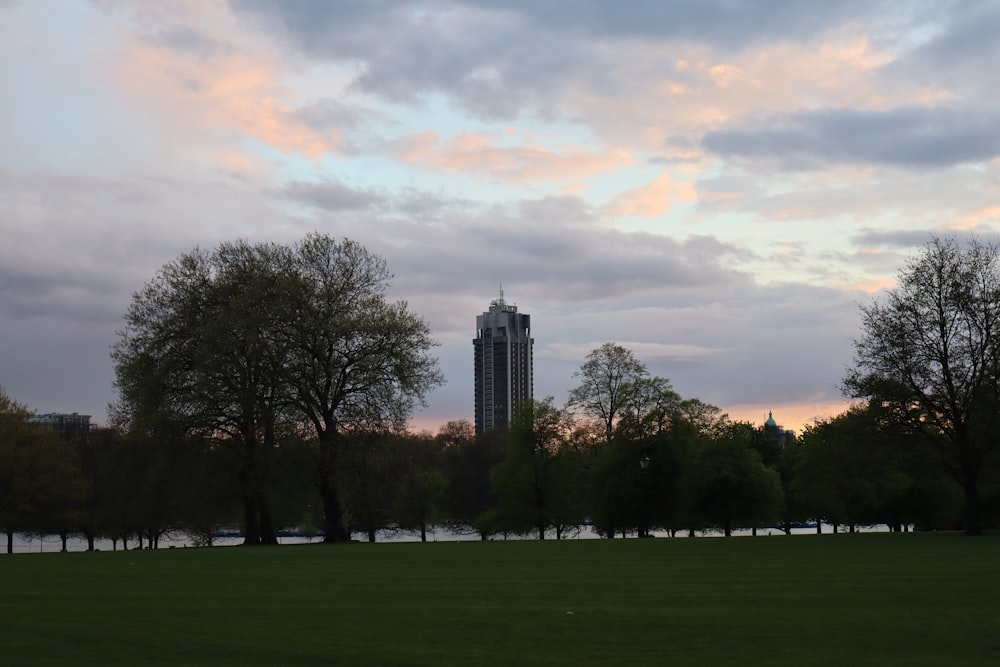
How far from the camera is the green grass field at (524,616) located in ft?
42.6

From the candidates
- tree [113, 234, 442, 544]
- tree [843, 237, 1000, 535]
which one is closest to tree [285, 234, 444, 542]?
tree [113, 234, 442, 544]

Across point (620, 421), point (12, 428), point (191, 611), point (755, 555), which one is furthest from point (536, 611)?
point (12, 428)

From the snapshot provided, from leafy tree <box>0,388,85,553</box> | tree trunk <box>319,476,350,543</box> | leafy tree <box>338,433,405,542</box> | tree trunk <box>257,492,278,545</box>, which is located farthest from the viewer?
leafy tree <box>0,388,85,553</box>

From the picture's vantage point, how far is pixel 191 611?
1898 centimetres

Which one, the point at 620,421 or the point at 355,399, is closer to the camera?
the point at 355,399

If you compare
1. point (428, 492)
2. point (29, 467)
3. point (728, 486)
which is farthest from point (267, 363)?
point (428, 492)

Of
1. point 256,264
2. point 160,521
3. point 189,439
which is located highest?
point 256,264

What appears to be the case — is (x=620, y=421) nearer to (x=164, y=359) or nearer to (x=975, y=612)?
(x=164, y=359)

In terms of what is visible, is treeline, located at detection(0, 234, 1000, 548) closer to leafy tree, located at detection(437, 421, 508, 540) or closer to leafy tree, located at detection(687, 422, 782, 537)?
leafy tree, located at detection(687, 422, 782, 537)

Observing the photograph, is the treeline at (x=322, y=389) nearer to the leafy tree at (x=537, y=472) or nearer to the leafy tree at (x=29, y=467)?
the leafy tree at (x=29, y=467)

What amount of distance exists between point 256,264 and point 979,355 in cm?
4423

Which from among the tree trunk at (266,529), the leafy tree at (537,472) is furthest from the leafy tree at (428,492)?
the tree trunk at (266,529)

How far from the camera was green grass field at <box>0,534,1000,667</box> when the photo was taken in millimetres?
12992

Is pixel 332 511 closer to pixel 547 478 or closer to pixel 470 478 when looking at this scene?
pixel 547 478
